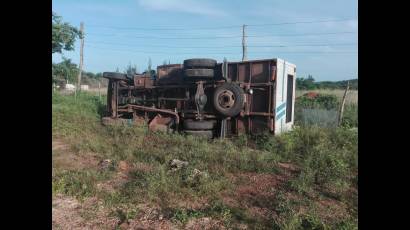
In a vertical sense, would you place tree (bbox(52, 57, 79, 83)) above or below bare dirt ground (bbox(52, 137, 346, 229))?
above

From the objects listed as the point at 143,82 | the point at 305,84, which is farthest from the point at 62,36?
the point at 305,84

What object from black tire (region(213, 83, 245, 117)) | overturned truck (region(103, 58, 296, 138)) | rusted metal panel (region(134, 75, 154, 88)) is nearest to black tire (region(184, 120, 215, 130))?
overturned truck (region(103, 58, 296, 138))

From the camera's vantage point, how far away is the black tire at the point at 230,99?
945cm

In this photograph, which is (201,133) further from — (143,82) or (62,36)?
(62,36)

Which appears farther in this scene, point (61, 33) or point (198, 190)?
point (61, 33)

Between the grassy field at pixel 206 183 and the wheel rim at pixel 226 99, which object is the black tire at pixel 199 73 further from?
the grassy field at pixel 206 183

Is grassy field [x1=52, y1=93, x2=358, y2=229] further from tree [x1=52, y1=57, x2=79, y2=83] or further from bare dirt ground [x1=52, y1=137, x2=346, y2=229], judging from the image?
tree [x1=52, y1=57, x2=79, y2=83]

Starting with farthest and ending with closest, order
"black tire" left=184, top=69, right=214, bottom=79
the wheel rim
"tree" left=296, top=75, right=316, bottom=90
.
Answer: "tree" left=296, top=75, right=316, bottom=90
"black tire" left=184, top=69, right=214, bottom=79
the wheel rim

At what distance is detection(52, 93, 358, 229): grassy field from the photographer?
4.05 m

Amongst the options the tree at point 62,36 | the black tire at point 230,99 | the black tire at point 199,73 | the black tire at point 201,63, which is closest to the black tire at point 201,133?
the black tire at point 230,99
